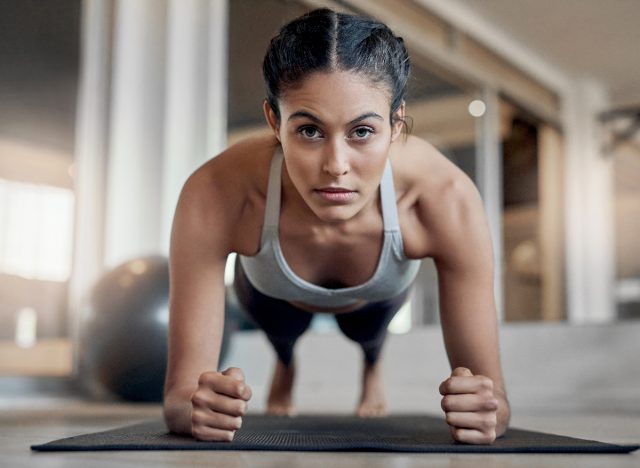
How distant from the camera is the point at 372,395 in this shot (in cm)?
192

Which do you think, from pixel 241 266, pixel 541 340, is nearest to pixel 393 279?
pixel 241 266

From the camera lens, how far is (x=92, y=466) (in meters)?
0.84

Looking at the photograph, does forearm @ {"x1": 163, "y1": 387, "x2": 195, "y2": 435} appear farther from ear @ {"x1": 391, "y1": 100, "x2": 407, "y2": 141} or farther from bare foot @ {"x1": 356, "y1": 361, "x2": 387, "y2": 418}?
bare foot @ {"x1": 356, "y1": 361, "x2": 387, "y2": 418}

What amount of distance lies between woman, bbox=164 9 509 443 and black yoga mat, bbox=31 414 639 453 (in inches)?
1.4

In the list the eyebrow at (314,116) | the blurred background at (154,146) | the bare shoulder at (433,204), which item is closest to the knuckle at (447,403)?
the bare shoulder at (433,204)

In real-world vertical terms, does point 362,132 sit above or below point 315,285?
above

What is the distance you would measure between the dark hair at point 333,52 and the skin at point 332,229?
0.02 metres

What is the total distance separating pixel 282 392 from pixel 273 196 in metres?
0.83

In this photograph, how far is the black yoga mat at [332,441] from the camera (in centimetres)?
101

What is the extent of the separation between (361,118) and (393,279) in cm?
42

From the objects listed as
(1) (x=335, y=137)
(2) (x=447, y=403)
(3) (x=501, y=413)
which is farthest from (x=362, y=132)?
(3) (x=501, y=413)

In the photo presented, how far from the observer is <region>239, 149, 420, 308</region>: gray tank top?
1233 millimetres

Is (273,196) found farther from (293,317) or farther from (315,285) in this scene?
(293,317)

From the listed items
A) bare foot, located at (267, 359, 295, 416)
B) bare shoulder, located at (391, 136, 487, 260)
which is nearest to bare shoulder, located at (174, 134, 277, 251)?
bare shoulder, located at (391, 136, 487, 260)
